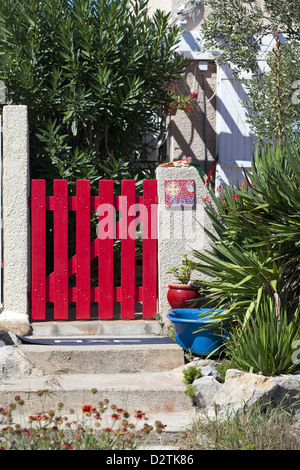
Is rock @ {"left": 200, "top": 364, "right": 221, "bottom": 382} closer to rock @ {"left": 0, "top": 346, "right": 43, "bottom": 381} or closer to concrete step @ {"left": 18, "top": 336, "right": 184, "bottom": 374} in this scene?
concrete step @ {"left": 18, "top": 336, "right": 184, "bottom": 374}

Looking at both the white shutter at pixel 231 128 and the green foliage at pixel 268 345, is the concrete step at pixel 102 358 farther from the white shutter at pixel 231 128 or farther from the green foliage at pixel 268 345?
the white shutter at pixel 231 128

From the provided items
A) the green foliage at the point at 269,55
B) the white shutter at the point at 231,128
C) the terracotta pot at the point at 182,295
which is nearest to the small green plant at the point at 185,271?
the terracotta pot at the point at 182,295

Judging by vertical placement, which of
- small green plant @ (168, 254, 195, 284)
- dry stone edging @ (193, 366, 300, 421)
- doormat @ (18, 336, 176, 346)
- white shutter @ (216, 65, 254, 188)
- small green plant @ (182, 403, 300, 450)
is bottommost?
small green plant @ (182, 403, 300, 450)

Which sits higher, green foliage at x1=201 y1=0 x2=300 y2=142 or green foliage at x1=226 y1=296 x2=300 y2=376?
green foliage at x1=201 y1=0 x2=300 y2=142

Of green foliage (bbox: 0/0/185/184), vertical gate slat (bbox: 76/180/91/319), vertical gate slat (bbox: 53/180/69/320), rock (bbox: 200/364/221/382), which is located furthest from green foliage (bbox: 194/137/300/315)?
green foliage (bbox: 0/0/185/184)

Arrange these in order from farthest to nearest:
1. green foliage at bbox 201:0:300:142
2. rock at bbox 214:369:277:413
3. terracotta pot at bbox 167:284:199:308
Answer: green foliage at bbox 201:0:300:142
terracotta pot at bbox 167:284:199:308
rock at bbox 214:369:277:413

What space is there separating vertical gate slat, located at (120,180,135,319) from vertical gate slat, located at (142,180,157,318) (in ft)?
0.41

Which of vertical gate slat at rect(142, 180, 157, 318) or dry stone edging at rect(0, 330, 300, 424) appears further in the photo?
vertical gate slat at rect(142, 180, 157, 318)

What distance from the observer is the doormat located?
5.43 meters

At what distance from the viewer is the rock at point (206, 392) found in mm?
4566

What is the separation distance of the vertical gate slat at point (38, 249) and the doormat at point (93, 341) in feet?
1.38

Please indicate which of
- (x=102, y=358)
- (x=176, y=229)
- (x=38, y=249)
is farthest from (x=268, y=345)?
(x=38, y=249)
